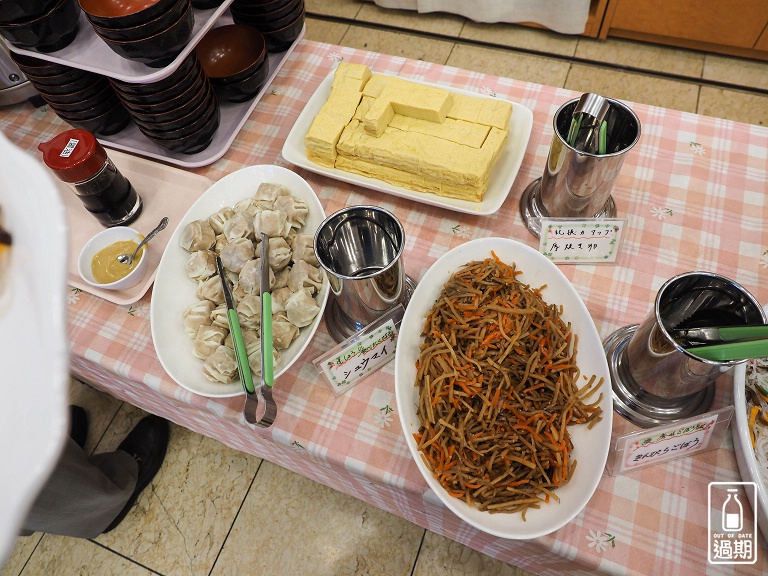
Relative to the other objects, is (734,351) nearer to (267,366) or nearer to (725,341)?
(725,341)

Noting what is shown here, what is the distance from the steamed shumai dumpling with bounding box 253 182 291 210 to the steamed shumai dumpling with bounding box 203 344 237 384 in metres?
0.37

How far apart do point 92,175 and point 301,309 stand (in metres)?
0.59

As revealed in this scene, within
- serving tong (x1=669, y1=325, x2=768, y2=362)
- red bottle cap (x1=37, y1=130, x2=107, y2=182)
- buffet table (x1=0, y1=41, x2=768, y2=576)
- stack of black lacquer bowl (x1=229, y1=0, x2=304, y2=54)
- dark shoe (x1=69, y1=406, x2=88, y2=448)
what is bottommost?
dark shoe (x1=69, y1=406, x2=88, y2=448)

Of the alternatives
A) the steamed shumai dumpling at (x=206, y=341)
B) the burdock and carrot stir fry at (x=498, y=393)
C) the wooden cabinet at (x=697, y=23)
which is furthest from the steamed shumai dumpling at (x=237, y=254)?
the wooden cabinet at (x=697, y=23)

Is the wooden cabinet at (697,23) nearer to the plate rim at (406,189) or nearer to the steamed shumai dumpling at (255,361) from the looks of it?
the plate rim at (406,189)

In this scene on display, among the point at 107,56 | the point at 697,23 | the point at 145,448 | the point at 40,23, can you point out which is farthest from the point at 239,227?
the point at 697,23

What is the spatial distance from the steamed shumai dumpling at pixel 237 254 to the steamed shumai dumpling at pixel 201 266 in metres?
0.03

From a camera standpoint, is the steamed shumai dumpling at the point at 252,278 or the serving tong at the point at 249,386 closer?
the serving tong at the point at 249,386

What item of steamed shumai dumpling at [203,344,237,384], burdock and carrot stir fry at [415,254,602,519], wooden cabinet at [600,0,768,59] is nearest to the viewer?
burdock and carrot stir fry at [415,254,602,519]

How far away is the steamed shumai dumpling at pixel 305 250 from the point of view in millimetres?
1062

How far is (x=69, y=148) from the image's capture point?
109 centimetres

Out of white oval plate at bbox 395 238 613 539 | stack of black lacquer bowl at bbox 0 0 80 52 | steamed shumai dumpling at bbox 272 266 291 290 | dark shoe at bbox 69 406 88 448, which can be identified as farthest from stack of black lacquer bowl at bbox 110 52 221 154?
dark shoe at bbox 69 406 88 448

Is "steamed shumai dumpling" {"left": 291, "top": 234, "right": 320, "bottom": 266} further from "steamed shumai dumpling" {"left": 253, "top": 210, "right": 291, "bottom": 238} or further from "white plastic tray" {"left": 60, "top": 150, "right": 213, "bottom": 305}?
"white plastic tray" {"left": 60, "top": 150, "right": 213, "bottom": 305}

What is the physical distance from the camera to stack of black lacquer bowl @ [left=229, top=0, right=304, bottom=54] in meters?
1.43
